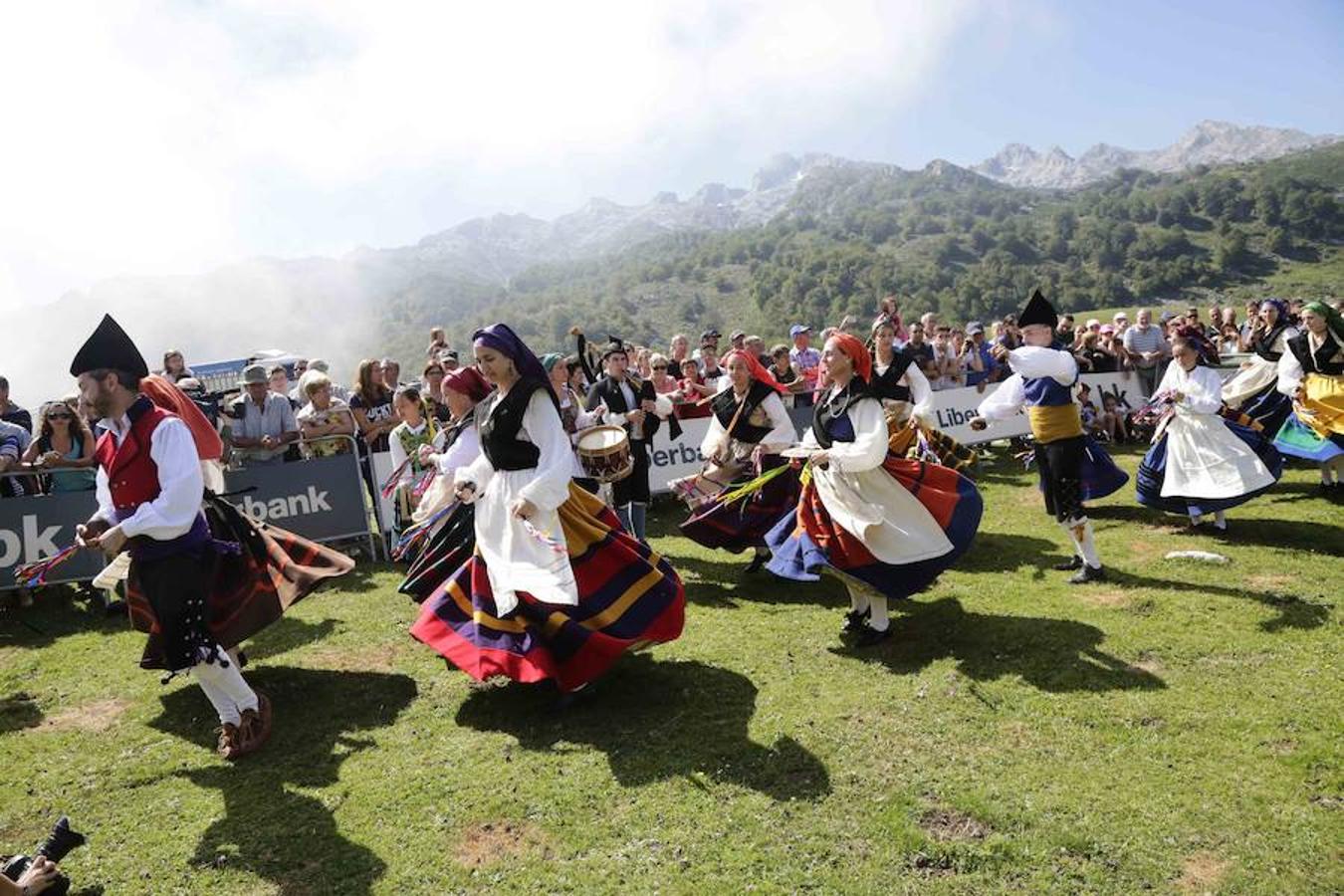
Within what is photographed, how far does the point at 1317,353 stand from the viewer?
29.9 feet

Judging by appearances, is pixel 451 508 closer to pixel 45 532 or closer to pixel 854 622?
pixel 854 622

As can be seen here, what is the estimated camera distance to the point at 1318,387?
926 cm

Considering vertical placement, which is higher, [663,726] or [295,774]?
[295,774]

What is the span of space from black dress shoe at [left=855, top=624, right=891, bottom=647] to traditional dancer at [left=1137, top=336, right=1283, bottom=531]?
4.19 m

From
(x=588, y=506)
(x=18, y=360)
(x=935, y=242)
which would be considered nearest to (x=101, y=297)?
(x=18, y=360)

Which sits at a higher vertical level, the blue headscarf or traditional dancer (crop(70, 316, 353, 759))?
the blue headscarf

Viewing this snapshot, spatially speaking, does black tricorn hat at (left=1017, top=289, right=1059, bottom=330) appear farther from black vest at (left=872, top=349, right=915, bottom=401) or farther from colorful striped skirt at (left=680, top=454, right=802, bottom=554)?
colorful striped skirt at (left=680, top=454, right=802, bottom=554)

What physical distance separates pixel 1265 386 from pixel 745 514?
6.78 metres

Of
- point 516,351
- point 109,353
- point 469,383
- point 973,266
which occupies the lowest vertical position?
point 469,383

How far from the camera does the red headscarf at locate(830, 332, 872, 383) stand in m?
6.04

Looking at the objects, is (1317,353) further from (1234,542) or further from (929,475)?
(929,475)

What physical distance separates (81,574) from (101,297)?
136m

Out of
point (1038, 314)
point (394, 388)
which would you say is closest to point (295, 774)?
point (1038, 314)

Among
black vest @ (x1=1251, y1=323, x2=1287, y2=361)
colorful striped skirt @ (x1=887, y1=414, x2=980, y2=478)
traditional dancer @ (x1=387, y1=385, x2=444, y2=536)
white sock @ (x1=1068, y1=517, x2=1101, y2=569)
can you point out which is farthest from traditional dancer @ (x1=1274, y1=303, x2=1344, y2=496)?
traditional dancer @ (x1=387, y1=385, x2=444, y2=536)
